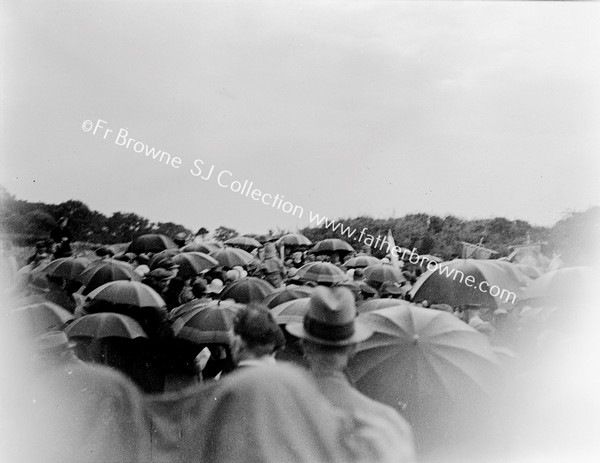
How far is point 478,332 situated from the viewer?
10.5 ft

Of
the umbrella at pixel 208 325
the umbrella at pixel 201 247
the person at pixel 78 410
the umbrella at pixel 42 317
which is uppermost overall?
the umbrella at pixel 201 247

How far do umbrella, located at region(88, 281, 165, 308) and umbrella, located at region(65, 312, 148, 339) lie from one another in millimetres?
101

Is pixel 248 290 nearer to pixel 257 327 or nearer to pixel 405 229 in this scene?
pixel 257 327

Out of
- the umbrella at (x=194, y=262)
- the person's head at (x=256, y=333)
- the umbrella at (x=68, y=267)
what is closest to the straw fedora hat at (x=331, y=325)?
the person's head at (x=256, y=333)

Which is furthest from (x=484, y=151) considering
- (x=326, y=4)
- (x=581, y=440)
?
(x=581, y=440)

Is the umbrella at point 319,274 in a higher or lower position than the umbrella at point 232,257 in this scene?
higher

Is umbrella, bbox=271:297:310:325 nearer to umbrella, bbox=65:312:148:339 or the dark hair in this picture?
the dark hair

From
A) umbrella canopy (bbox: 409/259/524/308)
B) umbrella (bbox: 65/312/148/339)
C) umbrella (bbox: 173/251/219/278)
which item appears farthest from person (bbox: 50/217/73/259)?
umbrella canopy (bbox: 409/259/524/308)

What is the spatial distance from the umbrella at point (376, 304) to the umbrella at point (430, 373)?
0.03 metres

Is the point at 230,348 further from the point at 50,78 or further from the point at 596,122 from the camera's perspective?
the point at 596,122

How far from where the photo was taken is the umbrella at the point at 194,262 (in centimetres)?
325

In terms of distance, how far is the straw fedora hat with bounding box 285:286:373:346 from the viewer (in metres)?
3.14

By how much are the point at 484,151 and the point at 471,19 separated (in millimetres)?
838

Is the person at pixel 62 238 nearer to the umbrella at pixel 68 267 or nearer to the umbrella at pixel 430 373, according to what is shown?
the umbrella at pixel 68 267
